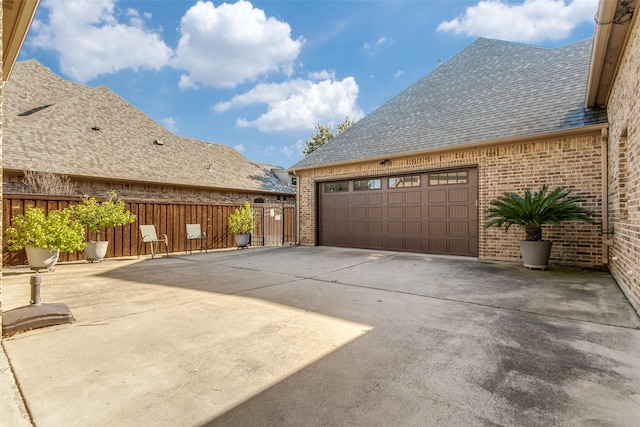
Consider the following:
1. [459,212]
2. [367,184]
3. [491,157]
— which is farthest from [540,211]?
[367,184]

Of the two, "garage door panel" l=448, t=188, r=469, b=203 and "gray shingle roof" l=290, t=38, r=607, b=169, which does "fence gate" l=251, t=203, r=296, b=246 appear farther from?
"garage door panel" l=448, t=188, r=469, b=203

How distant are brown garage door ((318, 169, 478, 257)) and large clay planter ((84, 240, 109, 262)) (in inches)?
260

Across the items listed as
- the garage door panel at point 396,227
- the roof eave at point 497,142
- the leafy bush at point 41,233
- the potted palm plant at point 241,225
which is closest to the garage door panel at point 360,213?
the garage door panel at point 396,227

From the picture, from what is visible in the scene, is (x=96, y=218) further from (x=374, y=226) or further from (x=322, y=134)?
(x=322, y=134)

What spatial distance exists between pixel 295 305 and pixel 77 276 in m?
4.90

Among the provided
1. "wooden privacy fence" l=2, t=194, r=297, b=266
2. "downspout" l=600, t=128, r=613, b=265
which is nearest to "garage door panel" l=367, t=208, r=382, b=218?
"wooden privacy fence" l=2, t=194, r=297, b=266

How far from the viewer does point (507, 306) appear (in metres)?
3.86

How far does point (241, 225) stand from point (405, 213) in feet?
19.8

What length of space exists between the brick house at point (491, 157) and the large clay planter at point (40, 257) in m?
7.19

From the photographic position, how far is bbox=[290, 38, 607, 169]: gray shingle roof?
7.29 meters

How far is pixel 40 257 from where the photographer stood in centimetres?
643

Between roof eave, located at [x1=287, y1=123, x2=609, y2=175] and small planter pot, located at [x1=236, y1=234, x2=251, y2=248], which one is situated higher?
roof eave, located at [x1=287, y1=123, x2=609, y2=175]

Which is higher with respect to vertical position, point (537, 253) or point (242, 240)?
point (537, 253)

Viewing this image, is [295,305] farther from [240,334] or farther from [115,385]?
[115,385]
